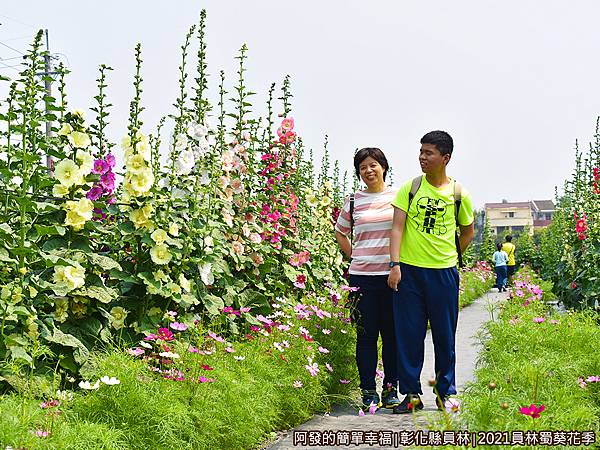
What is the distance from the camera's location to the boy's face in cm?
466

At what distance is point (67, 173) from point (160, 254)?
2.35ft

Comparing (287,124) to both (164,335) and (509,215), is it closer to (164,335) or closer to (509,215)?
(164,335)

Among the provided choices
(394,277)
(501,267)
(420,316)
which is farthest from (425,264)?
(501,267)

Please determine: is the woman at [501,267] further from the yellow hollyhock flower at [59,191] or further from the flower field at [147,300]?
the yellow hollyhock flower at [59,191]

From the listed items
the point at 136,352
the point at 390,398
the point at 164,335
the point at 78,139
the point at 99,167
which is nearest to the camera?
the point at 136,352

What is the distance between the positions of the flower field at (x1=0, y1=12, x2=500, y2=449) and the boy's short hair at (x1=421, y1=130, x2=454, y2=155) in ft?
4.93

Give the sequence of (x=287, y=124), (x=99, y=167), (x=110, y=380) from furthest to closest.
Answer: (x=287, y=124) → (x=99, y=167) → (x=110, y=380)

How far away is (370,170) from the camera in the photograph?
16.7 ft

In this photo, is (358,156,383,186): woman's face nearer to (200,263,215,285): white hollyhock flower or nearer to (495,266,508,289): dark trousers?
(200,263,215,285): white hollyhock flower

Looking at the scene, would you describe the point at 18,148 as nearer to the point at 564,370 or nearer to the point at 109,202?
the point at 109,202

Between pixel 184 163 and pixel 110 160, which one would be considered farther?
pixel 184 163

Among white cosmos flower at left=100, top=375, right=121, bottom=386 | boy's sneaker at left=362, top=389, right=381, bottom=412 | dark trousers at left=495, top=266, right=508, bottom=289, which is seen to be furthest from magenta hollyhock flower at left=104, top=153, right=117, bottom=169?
dark trousers at left=495, top=266, right=508, bottom=289

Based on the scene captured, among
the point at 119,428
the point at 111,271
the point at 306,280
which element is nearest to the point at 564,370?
the point at 119,428

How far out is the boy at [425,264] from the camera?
4.70 meters
